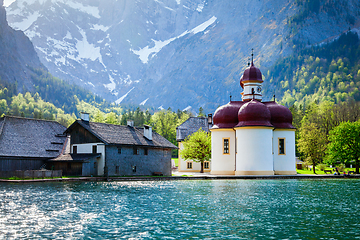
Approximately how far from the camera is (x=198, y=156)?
71.4m

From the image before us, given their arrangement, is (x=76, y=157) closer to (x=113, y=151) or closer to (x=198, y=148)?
(x=113, y=151)

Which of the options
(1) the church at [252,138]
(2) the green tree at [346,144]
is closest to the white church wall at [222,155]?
(1) the church at [252,138]

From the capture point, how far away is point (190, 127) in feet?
286

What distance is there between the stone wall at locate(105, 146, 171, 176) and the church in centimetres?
809

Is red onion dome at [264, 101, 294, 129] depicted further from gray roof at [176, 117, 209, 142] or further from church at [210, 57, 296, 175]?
gray roof at [176, 117, 209, 142]

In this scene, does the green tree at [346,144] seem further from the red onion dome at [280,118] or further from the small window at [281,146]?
the small window at [281,146]

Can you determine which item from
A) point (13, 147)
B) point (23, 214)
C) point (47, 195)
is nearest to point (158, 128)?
point (13, 147)

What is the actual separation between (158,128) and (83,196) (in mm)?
104035

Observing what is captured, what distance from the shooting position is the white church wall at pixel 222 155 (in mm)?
63531

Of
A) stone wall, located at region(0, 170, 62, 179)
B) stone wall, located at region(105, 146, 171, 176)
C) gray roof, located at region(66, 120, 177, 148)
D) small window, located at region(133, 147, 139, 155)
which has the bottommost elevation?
stone wall, located at region(0, 170, 62, 179)

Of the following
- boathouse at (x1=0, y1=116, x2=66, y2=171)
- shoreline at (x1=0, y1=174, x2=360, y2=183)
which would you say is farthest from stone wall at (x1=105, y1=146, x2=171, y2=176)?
boathouse at (x1=0, y1=116, x2=66, y2=171)

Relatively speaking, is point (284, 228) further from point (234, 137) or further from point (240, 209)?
point (234, 137)

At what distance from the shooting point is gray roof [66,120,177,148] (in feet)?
188

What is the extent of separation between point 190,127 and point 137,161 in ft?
93.5
